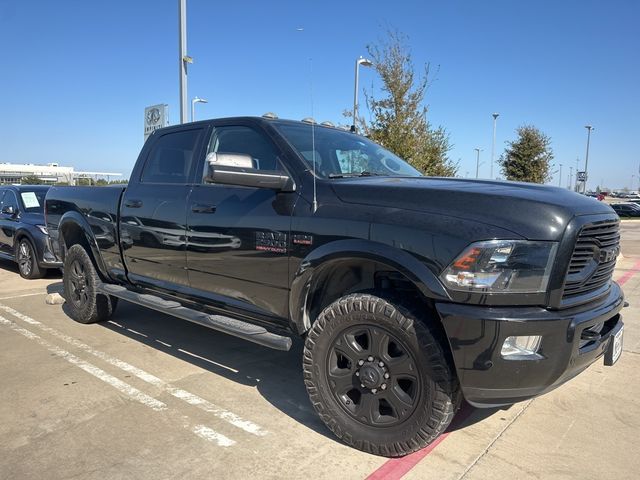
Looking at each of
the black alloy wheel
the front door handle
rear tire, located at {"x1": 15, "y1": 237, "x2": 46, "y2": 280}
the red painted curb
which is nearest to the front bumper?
the black alloy wheel

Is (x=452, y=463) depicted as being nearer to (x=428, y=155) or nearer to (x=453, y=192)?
(x=453, y=192)

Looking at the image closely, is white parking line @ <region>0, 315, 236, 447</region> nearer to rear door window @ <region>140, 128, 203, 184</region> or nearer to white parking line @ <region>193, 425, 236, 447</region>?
white parking line @ <region>193, 425, 236, 447</region>

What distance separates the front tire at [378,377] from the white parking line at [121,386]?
67 cm

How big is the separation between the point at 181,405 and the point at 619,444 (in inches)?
112

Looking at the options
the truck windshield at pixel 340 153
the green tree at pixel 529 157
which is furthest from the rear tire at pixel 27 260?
the green tree at pixel 529 157

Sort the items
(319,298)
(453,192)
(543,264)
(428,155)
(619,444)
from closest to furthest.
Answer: (543,264), (453,192), (619,444), (319,298), (428,155)

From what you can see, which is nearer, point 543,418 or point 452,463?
point 452,463

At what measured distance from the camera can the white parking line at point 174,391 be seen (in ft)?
10.8

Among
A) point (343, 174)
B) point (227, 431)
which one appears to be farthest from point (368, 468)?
point (343, 174)

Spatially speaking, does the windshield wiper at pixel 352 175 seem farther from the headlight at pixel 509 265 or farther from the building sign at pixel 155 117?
the building sign at pixel 155 117

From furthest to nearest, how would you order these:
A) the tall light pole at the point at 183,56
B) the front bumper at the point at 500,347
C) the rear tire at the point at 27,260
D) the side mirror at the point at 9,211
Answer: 1. the tall light pole at the point at 183,56
2. the side mirror at the point at 9,211
3. the rear tire at the point at 27,260
4. the front bumper at the point at 500,347

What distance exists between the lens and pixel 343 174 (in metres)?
3.52

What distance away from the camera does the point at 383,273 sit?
3.04m

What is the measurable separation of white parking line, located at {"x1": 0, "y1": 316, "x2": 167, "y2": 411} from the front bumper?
2.16 m
